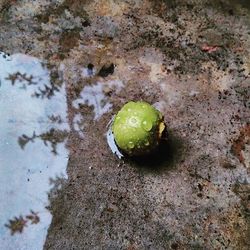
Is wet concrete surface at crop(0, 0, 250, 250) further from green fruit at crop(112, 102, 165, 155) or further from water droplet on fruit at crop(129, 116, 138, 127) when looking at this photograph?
water droplet on fruit at crop(129, 116, 138, 127)

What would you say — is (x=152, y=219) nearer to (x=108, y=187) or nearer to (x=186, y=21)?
(x=108, y=187)

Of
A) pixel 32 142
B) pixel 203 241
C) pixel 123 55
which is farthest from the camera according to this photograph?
pixel 123 55

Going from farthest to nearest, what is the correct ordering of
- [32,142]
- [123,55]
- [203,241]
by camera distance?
[123,55] < [32,142] < [203,241]

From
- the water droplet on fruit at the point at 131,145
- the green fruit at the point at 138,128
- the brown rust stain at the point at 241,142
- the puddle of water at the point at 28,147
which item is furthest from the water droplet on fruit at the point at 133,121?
the brown rust stain at the point at 241,142

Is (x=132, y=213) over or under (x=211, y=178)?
under

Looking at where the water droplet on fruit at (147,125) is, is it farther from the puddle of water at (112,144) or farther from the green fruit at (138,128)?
the puddle of water at (112,144)

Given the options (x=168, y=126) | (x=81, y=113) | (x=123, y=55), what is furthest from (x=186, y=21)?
(x=81, y=113)

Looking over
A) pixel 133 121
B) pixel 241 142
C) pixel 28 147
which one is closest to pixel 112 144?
pixel 133 121
